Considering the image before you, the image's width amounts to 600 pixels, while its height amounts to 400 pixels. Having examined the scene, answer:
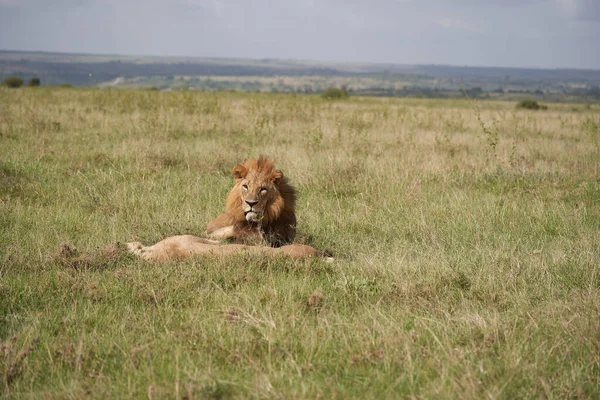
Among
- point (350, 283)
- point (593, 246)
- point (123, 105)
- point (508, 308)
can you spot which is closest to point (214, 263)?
point (350, 283)

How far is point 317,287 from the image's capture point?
4.65 meters

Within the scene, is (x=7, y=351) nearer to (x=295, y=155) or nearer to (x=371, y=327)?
(x=371, y=327)

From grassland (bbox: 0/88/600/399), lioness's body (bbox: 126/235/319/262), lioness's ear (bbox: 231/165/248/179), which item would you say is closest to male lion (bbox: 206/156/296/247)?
lioness's ear (bbox: 231/165/248/179)

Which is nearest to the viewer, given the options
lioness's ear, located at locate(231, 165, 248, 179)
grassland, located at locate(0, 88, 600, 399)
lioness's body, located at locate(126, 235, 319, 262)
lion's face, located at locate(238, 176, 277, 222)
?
grassland, located at locate(0, 88, 600, 399)

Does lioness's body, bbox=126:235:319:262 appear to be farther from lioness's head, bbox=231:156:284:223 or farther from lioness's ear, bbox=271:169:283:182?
lioness's ear, bbox=271:169:283:182

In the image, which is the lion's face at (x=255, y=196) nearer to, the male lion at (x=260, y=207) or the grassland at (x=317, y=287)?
the male lion at (x=260, y=207)

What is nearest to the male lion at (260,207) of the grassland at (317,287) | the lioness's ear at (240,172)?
the lioness's ear at (240,172)

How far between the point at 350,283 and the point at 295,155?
20.5ft

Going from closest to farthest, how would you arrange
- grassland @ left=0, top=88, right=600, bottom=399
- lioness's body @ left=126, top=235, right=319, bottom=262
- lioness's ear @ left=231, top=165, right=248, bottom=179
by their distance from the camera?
grassland @ left=0, top=88, right=600, bottom=399 → lioness's body @ left=126, top=235, right=319, bottom=262 → lioness's ear @ left=231, top=165, right=248, bottom=179

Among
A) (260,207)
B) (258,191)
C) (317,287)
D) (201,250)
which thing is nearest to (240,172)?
(258,191)

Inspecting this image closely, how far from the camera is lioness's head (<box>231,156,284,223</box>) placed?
5.54 m

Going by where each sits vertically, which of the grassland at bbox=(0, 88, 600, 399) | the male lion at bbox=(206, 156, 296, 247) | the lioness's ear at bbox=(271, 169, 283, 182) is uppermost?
the lioness's ear at bbox=(271, 169, 283, 182)

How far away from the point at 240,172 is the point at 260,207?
0.44 metres

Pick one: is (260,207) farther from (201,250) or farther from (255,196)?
(201,250)
